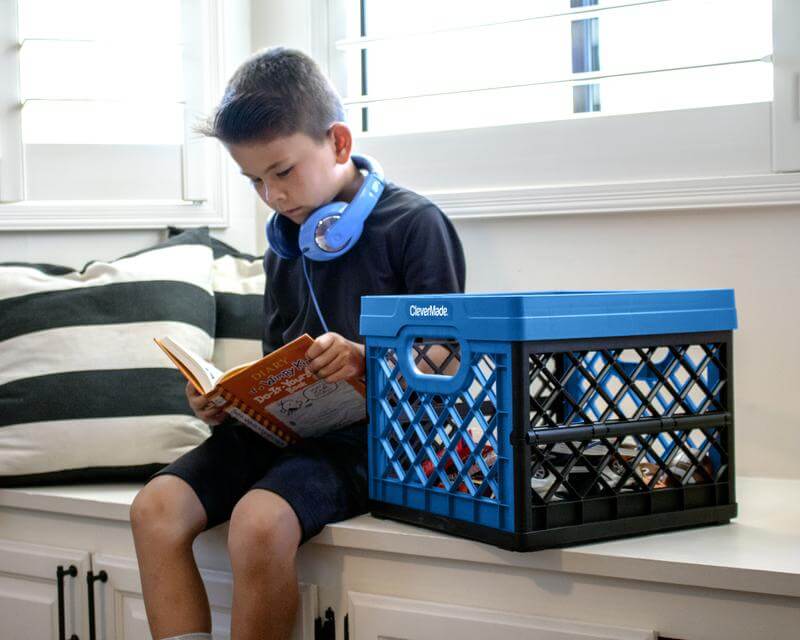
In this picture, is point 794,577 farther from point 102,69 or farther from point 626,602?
point 102,69

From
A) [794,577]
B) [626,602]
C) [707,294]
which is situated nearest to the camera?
[794,577]

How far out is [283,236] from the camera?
154 cm

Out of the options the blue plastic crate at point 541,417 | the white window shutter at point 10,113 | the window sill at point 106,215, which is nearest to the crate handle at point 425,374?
the blue plastic crate at point 541,417

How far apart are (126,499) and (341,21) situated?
1.05 metres

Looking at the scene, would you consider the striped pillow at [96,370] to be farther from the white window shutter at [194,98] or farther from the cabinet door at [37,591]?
the white window shutter at [194,98]

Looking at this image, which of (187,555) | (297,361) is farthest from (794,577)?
(187,555)

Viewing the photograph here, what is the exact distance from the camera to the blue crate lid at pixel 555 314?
1097 millimetres

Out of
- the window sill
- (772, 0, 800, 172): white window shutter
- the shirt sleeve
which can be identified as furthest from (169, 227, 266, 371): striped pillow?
(772, 0, 800, 172): white window shutter

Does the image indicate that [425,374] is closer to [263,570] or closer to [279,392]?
[279,392]

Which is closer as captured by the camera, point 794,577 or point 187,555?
point 794,577

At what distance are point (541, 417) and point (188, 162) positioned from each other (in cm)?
113

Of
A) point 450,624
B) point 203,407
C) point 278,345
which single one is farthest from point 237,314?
point 450,624

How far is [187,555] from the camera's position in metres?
1.30

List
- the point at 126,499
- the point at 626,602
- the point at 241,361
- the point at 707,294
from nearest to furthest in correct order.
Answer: the point at 626,602 < the point at 707,294 < the point at 126,499 < the point at 241,361
